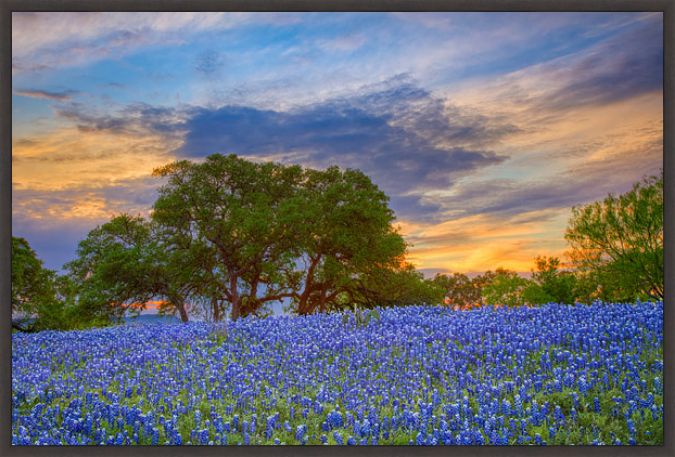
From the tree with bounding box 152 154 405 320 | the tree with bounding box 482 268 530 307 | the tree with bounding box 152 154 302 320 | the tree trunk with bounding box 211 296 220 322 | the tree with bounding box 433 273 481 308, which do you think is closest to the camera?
the tree with bounding box 152 154 302 320

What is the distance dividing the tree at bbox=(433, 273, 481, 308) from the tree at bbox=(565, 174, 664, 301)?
3.68m

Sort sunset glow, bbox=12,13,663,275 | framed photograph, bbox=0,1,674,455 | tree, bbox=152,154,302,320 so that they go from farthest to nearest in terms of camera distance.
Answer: tree, bbox=152,154,302,320
sunset glow, bbox=12,13,663,275
framed photograph, bbox=0,1,674,455

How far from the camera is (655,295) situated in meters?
7.20

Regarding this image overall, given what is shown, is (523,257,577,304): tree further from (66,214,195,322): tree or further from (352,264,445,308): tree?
(66,214,195,322): tree

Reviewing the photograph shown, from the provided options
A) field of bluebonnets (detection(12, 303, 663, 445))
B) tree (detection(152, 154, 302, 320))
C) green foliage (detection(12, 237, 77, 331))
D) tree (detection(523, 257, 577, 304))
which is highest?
tree (detection(152, 154, 302, 320))

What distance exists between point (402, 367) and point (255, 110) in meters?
3.30

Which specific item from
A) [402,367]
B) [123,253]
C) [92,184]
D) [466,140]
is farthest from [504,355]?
[123,253]

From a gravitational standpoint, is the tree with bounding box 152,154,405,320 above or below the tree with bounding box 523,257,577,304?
above

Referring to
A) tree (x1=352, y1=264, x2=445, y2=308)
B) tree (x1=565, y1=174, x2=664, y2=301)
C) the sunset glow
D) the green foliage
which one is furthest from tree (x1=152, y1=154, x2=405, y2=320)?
tree (x1=565, y1=174, x2=664, y2=301)

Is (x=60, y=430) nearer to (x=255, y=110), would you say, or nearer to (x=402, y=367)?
(x=402, y=367)

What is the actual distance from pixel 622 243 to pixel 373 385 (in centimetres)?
547

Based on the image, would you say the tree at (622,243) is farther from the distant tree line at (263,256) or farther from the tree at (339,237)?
the tree at (339,237)

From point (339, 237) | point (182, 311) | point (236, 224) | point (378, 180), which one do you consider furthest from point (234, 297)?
point (378, 180)

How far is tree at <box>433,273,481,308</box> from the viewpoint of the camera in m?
14.0
